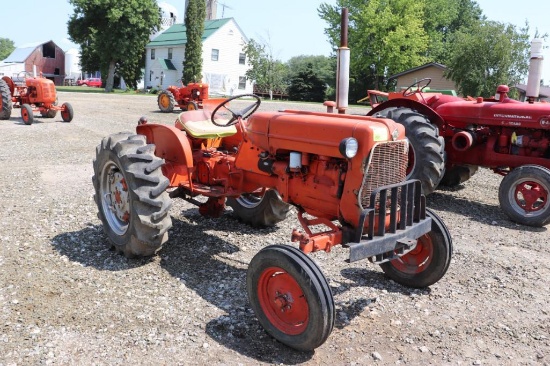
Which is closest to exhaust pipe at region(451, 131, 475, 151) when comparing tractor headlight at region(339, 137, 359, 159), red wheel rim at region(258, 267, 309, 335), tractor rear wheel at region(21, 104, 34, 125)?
tractor headlight at region(339, 137, 359, 159)

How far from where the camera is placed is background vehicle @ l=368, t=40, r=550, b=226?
6.30 metres

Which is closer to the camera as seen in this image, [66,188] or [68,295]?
[68,295]

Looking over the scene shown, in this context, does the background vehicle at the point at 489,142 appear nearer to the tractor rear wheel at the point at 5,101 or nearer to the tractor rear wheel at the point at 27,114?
the tractor rear wheel at the point at 27,114

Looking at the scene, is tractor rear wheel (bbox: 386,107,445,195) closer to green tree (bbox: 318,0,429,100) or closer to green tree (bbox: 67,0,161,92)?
green tree (bbox: 67,0,161,92)

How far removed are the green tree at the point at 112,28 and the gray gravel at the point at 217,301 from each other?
114ft

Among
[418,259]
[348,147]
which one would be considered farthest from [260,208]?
[348,147]

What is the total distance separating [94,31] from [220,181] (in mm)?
36985

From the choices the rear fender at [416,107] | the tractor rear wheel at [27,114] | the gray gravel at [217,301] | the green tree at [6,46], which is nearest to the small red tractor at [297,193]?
the gray gravel at [217,301]

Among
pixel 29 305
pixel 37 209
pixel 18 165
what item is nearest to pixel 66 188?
pixel 37 209

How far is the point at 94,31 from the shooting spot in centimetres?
3747

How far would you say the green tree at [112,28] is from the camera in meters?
37.3

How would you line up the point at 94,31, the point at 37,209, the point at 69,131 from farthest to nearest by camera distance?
the point at 94,31 → the point at 69,131 → the point at 37,209

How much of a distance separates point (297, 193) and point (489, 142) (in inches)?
171

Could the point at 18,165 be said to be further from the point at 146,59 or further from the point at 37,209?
the point at 146,59
